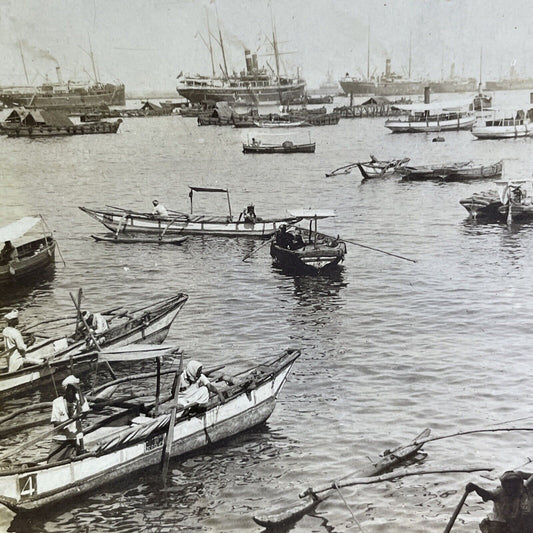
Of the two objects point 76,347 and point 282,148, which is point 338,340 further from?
point 282,148

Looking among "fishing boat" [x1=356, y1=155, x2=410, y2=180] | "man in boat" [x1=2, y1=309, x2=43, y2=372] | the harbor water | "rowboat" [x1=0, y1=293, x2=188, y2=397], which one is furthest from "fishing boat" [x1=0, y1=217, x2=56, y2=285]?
Result: "fishing boat" [x1=356, y1=155, x2=410, y2=180]

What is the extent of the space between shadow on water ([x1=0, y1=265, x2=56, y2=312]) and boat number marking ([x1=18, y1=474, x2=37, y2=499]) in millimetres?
15691

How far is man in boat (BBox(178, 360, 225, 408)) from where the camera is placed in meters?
14.8

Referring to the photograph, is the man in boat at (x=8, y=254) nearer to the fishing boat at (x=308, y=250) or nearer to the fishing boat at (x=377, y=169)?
the fishing boat at (x=308, y=250)

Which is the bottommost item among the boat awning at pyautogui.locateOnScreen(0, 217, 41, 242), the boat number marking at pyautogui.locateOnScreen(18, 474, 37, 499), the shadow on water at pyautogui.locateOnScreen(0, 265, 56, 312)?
the shadow on water at pyautogui.locateOnScreen(0, 265, 56, 312)

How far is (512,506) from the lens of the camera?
9.37 m

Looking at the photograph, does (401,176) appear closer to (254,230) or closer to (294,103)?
(254,230)

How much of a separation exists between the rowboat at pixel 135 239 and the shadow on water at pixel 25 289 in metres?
6.63

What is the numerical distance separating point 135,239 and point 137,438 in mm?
24805

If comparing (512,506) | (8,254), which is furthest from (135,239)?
(512,506)

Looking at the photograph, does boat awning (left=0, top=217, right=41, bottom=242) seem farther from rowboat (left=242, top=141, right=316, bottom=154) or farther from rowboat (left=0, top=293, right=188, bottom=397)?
rowboat (left=242, top=141, right=316, bottom=154)

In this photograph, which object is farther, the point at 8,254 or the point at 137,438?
the point at 8,254

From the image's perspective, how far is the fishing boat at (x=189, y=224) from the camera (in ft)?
121

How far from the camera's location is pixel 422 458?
14.7 metres
